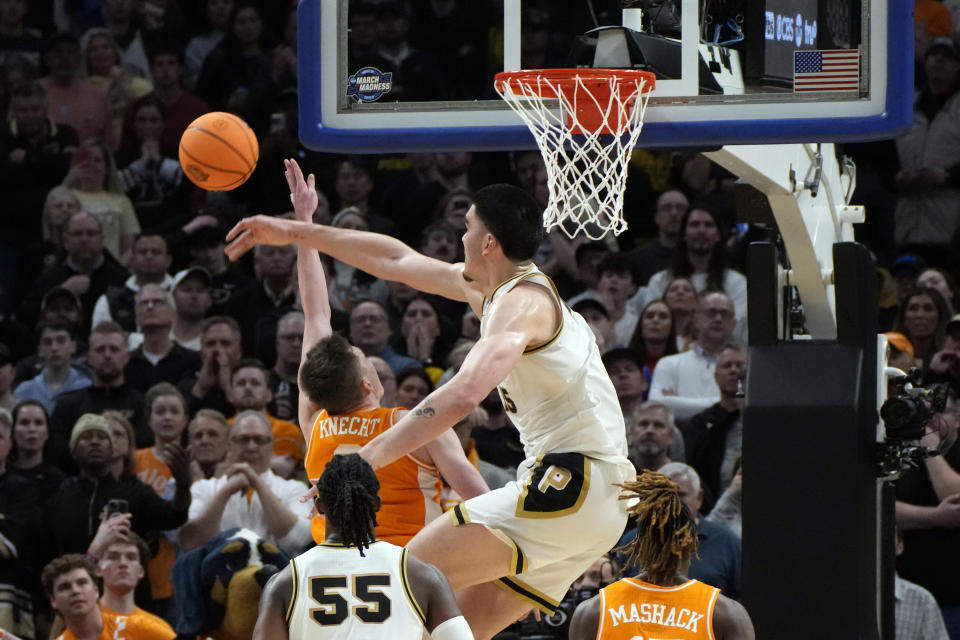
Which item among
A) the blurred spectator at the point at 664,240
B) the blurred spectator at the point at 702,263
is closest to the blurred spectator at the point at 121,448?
the blurred spectator at the point at 702,263

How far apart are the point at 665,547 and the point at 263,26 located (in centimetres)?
898

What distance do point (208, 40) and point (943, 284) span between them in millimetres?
6579

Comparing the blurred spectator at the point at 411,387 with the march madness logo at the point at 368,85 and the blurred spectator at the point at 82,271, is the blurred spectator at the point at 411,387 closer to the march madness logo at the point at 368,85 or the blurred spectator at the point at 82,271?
the march madness logo at the point at 368,85

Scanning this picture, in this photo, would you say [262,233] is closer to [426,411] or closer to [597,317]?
[426,411]

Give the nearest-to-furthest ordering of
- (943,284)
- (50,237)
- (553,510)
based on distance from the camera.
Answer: (553,510) → (943,284) → (50,237)

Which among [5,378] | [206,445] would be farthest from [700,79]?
[5,378]

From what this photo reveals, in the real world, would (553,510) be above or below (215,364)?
below

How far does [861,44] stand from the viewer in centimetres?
612

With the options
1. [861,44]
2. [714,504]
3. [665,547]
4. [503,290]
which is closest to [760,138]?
[861,44]

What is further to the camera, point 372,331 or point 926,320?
point 372,331

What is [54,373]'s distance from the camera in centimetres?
1052

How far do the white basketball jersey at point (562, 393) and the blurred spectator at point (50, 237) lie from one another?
6.63 m

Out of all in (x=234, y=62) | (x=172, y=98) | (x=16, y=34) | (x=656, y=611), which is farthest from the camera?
(x=16, y=34)

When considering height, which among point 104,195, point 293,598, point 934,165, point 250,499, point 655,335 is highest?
point 934,165
